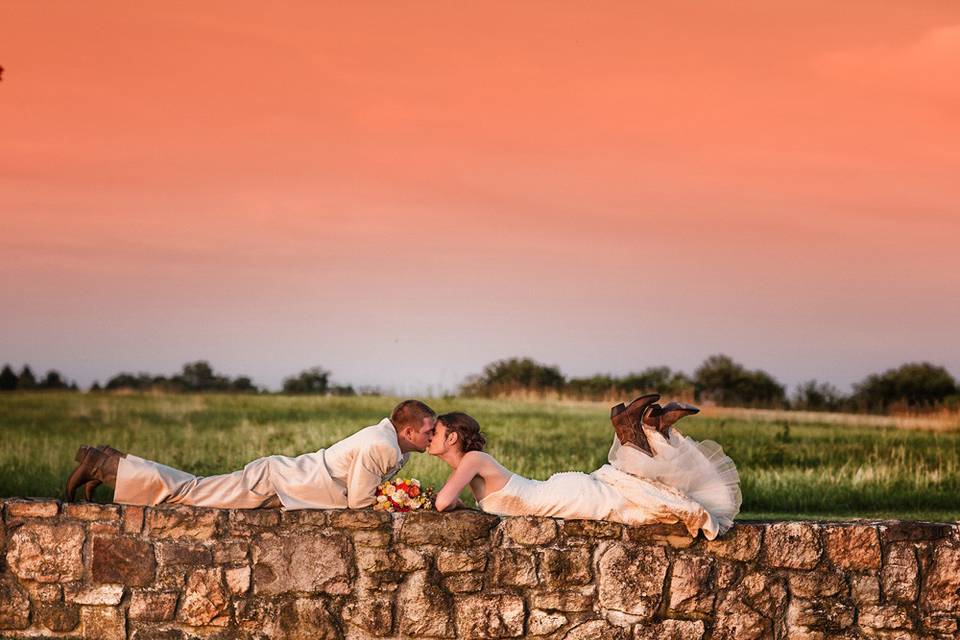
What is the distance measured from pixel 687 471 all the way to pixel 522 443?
40.3 feet

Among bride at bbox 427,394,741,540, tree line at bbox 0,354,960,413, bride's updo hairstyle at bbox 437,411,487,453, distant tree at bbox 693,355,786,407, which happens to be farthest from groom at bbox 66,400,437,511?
distant tree at bbox 693,355,786,407

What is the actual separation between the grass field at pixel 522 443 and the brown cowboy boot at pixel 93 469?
6.63m

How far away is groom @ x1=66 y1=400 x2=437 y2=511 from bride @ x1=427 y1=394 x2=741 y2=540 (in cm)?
26

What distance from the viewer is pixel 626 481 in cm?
817

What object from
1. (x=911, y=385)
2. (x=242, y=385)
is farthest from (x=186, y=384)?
(x=911, y=385)

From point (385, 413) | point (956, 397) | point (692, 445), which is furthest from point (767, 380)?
point (692, 445)

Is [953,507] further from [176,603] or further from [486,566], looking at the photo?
[176,603]

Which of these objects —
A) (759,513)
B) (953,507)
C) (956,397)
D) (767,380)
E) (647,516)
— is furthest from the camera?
(767,380)

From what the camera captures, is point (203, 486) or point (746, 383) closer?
point (203, 486)

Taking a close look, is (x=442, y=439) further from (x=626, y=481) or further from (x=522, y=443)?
(x=522, y=443)

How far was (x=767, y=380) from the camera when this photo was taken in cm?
4681

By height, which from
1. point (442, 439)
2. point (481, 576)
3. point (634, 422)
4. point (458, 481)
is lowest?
point (481, 576)

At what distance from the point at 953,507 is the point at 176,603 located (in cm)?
1228

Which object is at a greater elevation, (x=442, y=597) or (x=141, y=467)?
(x=141, y=467)
